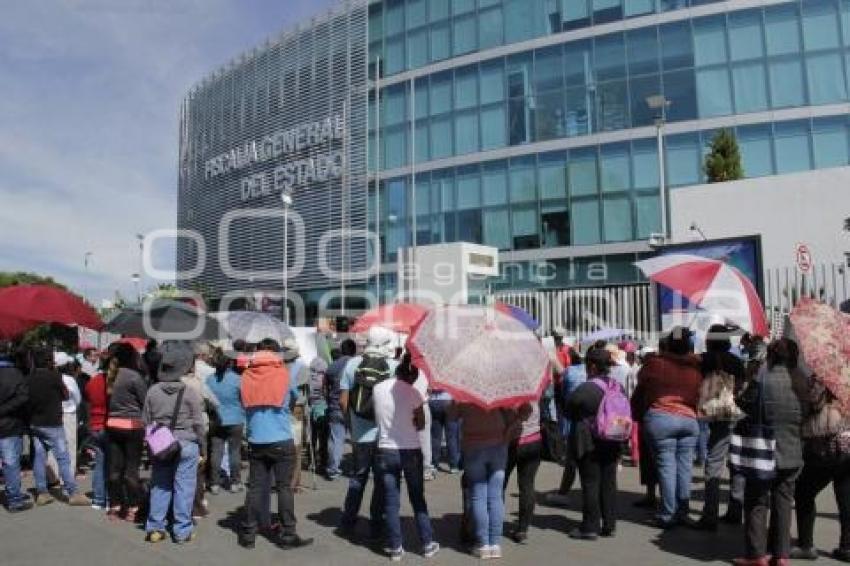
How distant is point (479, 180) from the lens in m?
35.3

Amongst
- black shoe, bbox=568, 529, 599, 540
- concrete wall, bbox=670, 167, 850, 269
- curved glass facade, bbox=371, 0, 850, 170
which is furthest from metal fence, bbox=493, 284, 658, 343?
curved glass facade, bbox=371, 0, 850, 170

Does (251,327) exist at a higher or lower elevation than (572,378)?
higher

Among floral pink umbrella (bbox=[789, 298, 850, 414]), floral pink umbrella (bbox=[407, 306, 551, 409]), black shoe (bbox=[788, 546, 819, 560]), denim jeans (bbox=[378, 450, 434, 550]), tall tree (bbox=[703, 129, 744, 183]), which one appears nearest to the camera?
floral pink umbrella (bbox=[407, 306, 551, 409])

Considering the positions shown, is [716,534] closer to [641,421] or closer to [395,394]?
[641,421]

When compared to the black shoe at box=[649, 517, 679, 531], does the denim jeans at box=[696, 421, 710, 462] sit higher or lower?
higher

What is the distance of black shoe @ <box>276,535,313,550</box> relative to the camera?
21.9 feet

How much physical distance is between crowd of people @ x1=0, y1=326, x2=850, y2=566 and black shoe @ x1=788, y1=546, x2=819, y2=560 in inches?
0.4

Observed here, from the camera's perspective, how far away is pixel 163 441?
6812mm

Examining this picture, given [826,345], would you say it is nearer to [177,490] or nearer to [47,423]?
[177,490]

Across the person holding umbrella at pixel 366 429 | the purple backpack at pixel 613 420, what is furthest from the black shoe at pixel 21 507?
the purple backpack at pixel 613 420

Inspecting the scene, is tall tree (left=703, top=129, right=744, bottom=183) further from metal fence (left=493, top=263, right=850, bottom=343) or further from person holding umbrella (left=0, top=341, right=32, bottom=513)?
person holding umbrella (left=0, top=341, right=32, bottom=513)

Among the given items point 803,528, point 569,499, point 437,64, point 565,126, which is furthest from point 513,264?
point 803,528

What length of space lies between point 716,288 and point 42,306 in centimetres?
822

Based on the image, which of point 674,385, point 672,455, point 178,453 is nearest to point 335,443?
point 178,453
